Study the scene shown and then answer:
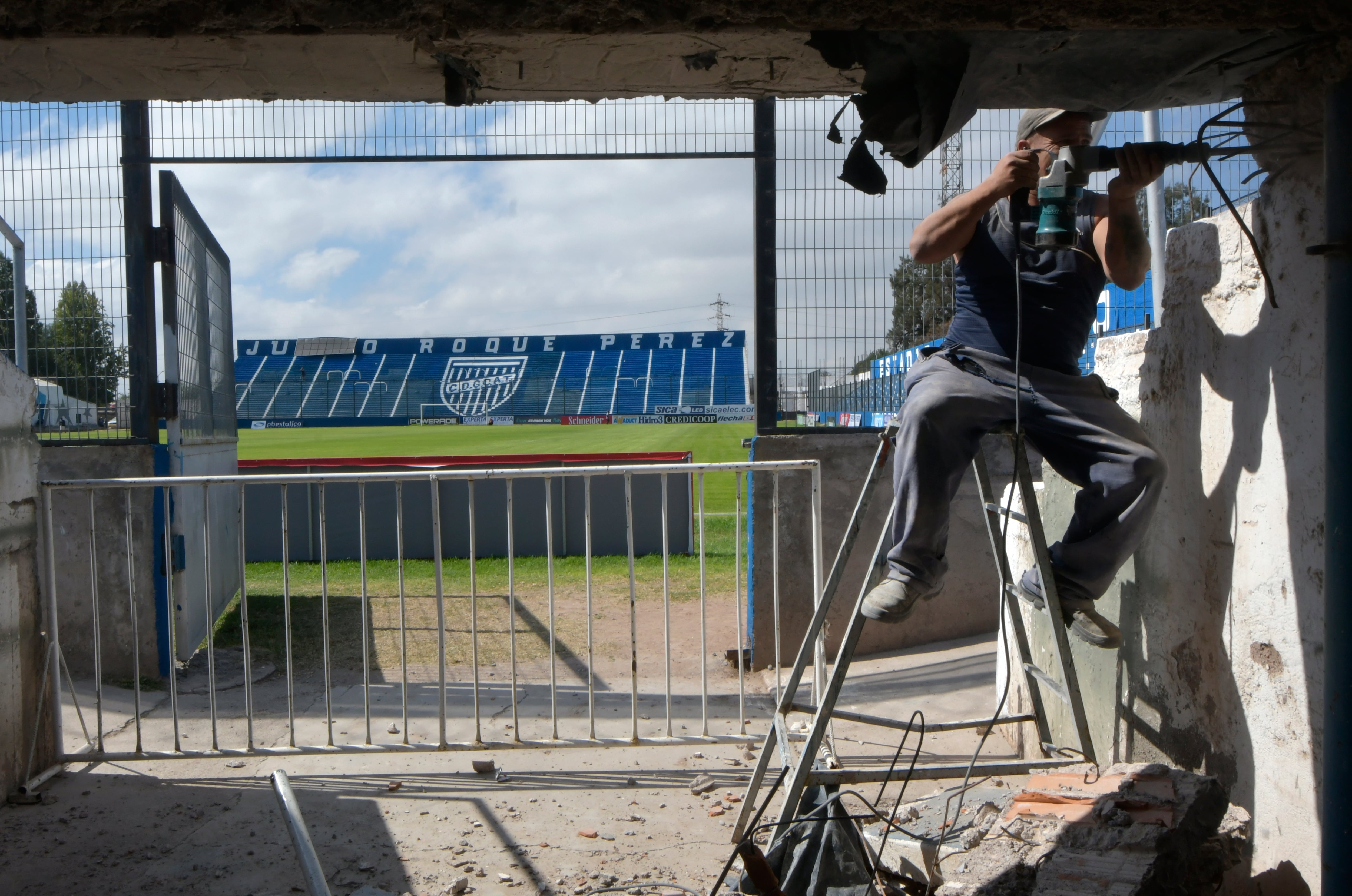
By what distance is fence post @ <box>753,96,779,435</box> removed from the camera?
591 centimetres

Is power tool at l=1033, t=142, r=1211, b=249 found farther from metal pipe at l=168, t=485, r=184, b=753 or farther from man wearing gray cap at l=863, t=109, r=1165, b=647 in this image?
metal pipe at l=168, t=485, r=184, b=753

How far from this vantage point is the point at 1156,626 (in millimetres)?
2982

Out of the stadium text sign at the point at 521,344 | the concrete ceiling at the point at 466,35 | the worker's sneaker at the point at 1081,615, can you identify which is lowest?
the worker's sneaker at the point at 1081,615

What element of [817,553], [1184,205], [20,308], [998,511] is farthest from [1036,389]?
[20,308]

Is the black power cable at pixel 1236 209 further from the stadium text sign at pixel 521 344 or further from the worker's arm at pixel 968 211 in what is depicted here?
the stadium text sign at pixel 521 344

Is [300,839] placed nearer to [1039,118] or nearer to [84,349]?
[1039,118]

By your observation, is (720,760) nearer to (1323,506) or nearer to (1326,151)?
(1323,506)

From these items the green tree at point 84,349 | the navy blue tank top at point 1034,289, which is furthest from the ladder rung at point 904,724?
the green tree at point 84,349

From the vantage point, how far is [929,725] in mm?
3166

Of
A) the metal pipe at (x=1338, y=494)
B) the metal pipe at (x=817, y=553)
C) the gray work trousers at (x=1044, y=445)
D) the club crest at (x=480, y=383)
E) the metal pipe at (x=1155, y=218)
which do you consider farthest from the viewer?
the club crest at (x=480, y=383)

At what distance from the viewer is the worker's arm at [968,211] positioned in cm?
273

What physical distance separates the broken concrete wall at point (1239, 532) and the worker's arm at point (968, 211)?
0.57 m

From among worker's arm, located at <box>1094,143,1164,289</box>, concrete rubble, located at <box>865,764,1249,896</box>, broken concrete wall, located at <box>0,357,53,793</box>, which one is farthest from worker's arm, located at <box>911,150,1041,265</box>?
broken concrete wall, located at <box>0,357,53,793</box>

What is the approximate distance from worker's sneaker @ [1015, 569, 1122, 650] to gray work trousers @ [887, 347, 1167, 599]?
50 millimetres
